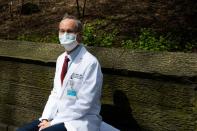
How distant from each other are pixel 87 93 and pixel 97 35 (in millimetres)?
3084

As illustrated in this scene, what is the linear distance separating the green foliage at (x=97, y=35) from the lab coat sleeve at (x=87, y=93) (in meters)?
2.47

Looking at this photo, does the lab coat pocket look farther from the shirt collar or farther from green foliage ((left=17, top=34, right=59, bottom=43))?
green foliage ((left=17, top=34, right=59, bottom=43))

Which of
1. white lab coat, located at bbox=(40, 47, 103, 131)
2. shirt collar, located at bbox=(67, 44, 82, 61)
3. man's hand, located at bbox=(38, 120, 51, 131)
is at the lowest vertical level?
man's hand, located at bbox=(38, 120, 51, 131)

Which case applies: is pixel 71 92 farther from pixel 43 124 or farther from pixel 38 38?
pixel 38 38

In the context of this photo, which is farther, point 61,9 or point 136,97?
point 61,9

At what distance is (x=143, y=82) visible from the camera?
4.88m

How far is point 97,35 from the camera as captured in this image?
7.64 metres

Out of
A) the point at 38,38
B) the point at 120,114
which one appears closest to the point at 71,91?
the point at 120,114

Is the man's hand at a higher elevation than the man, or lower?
lower

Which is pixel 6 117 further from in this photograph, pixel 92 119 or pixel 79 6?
pixel 79 6

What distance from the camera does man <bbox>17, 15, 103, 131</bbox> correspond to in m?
4.65

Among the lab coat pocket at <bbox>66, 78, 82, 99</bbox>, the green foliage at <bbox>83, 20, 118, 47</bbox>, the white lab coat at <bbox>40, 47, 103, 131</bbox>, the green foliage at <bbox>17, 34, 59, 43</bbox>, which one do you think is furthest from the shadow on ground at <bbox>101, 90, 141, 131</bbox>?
the green foliage at <bbox>17, 34, 59, 43</bbox>

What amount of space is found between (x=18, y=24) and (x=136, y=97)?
4.44 meters

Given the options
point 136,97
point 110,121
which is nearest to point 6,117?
point 110,121
